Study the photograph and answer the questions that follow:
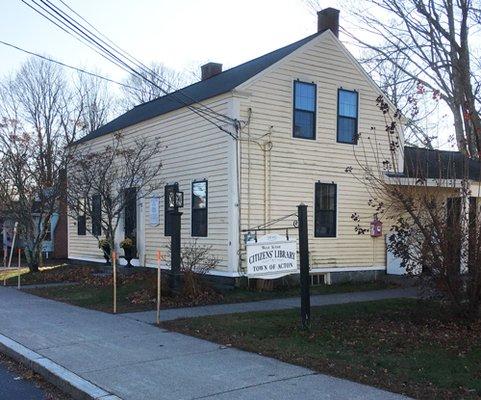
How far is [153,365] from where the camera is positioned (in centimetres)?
696

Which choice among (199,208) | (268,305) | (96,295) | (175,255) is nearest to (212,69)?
(199,208)

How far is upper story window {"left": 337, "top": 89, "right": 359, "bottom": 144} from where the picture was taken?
1606cm

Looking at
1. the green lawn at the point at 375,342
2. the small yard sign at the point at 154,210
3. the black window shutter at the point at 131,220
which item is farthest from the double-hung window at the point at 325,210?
the black window shutter at the point at 131,220

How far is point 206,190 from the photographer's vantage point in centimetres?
1495

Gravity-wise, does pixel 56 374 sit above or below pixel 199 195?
below

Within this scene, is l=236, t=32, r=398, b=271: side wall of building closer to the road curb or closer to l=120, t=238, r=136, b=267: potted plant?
l=120, t=238, r=136, b=267: potted plant

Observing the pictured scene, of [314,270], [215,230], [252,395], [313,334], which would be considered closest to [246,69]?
[215,230]

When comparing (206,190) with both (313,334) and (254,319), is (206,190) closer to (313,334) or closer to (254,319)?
(254,319)

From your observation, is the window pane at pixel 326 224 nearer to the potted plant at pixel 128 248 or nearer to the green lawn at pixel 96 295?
the green lawn at pixel 96 295

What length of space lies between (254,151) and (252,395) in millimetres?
9154

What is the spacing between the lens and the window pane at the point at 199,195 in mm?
15078

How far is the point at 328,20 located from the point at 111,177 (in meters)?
7.75

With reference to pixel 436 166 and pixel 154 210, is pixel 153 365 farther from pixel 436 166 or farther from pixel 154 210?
pixel 154 210

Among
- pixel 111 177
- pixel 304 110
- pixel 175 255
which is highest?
pixel 304 110
